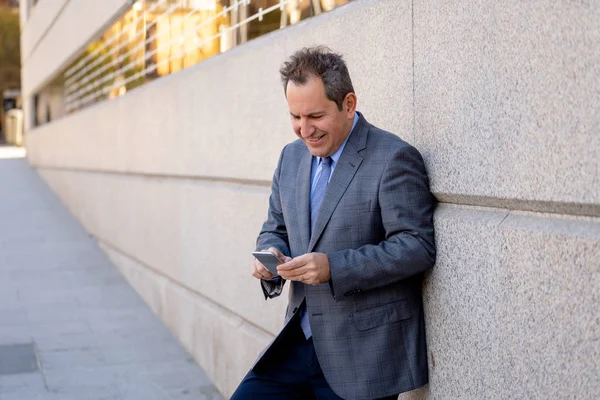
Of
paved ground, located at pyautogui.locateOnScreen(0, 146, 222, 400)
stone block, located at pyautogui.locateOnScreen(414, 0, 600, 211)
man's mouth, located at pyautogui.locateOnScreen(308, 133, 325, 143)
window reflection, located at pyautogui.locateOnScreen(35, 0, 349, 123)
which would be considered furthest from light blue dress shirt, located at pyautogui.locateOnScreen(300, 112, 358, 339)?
paved ground, located at pyautogui.locateOnScreen(0, 146, 222, 400)

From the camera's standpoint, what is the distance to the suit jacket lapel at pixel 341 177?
126 inches

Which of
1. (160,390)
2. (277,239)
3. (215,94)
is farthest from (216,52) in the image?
(277,239)

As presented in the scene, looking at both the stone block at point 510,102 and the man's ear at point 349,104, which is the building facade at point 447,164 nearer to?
the stone block at point 510,102

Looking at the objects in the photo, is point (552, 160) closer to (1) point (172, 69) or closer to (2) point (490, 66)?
(2) point (490, 66)

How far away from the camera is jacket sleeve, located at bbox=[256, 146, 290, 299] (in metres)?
3.42

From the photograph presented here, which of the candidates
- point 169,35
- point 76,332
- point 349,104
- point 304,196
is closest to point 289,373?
point 304,196

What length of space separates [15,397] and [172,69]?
3143mm

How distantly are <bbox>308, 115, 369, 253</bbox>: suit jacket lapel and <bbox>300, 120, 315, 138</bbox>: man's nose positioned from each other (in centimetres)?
16

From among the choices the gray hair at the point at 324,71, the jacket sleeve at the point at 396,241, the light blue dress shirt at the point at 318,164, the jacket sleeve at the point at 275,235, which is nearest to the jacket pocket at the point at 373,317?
the jacket sleeve at the point at 396,241

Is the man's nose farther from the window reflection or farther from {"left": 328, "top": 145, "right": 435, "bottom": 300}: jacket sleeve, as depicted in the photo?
the window reflection

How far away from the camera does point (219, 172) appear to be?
20.7 ft

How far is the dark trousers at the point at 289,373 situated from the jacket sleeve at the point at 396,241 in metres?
0.37

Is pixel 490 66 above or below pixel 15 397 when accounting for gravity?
above

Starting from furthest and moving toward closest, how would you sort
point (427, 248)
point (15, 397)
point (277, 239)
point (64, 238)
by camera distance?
point (64, 238)
point (15, 397)
point (277, 239)
point (427, 248)
